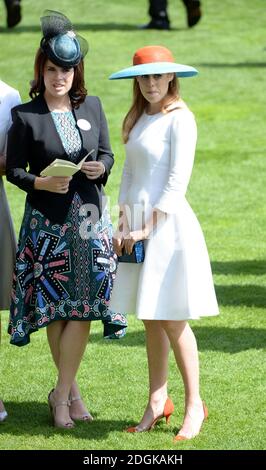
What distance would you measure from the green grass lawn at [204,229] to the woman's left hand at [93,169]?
1170mm

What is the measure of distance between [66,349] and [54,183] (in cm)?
80

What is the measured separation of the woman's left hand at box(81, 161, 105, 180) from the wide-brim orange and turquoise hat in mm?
404

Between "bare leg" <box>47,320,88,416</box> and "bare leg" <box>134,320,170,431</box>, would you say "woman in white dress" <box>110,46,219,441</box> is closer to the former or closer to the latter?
"bare leg" <box>134,320,170,431</box>

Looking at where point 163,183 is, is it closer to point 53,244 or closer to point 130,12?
point 53,244

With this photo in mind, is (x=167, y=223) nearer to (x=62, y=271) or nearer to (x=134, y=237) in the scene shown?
(x=134, y=237)

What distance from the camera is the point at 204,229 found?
429 inches

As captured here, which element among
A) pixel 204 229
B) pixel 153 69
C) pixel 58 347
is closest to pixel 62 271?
pixel 58 347

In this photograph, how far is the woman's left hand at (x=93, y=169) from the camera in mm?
5828

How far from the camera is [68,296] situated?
595cm

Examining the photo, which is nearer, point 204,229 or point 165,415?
point 165,415

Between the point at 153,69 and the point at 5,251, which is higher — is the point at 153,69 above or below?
above

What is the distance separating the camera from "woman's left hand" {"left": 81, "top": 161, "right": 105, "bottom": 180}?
5828 millimetres

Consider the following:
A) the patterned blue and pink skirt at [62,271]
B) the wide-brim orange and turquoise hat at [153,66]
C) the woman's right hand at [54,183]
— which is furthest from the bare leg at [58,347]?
the wide-brim orange and turquoise hat at [153,66]

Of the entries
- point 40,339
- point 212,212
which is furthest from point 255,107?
point 40,339
